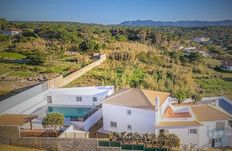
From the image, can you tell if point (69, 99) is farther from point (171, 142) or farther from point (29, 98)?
point (171, 142)

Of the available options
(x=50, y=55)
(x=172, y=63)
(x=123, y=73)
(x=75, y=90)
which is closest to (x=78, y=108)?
(x=75, y=90)

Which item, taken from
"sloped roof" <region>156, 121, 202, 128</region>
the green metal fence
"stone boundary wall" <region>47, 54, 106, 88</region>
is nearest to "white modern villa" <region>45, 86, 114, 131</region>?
"stone boundary wall" <region>47, 54, 106, 88</region>

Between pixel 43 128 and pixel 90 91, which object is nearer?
pixel 43 128

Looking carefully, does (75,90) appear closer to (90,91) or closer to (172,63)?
(90,91)

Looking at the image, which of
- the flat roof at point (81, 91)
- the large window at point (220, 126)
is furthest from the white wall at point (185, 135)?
the flat roof at point (81, 91)

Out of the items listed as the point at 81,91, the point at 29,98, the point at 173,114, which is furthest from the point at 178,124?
the point at 29,98

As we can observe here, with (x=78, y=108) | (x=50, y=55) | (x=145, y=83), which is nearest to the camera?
(x=78, y=108)
